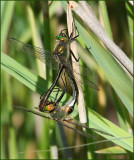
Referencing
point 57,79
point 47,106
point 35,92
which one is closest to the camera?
point 47,106

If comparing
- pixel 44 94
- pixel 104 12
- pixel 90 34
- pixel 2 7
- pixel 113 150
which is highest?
pixel 2 7

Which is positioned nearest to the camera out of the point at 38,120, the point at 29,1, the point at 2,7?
the point at 2,7

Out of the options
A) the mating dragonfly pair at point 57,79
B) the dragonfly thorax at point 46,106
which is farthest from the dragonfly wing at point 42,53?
the dragonfly thorax at point 46,106

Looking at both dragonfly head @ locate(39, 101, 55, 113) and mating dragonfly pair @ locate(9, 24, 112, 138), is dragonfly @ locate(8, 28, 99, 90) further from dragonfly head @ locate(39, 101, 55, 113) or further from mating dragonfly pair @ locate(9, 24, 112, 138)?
dragonfly head @ locate(39, 101, 55, 113)

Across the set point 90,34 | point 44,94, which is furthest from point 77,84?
point 90,34

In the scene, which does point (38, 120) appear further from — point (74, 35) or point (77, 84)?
point (74, 35)

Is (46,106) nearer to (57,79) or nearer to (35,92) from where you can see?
(57,79)

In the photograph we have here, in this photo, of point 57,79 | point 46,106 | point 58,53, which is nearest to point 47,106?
point 46,106

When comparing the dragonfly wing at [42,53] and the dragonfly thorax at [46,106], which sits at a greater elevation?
the dragonfly wing at [42,53]

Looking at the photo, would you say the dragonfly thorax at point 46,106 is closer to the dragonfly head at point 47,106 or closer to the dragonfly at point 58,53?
the dragonfly head at point 47,106

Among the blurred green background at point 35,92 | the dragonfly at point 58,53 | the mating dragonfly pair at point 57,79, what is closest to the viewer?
the mating dragonfly pair at point 57,79

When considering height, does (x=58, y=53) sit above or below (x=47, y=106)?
above
